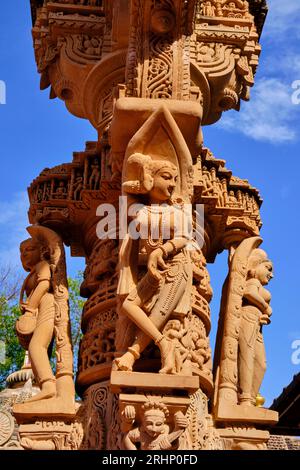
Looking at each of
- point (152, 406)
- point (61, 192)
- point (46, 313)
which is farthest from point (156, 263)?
point (61, 192)

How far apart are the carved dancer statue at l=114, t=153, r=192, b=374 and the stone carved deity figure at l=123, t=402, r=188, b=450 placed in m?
0.29

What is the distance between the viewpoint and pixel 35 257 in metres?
6.46

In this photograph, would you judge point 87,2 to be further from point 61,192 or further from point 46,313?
point 46,313

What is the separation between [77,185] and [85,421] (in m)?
2.24

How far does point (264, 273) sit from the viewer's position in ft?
21.0

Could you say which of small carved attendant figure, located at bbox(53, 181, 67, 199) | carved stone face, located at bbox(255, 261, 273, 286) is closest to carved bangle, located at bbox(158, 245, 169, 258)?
carved stone face, located at bbox(255, 261, 273, 286)

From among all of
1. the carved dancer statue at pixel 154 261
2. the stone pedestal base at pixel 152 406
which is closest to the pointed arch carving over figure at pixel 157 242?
the carved dancer statue at pixel 154 261

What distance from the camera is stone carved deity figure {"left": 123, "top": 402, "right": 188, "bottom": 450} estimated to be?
4.60 metres

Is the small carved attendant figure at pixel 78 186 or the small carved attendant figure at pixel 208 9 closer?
the small carved attendant figure at pixel 78 186

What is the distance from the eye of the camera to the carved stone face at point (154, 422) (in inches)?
181

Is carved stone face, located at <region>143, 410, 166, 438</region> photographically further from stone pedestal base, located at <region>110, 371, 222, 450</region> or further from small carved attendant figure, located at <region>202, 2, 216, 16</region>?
small carved attendant figure, located at <region>202, 2, 216, 16</region>

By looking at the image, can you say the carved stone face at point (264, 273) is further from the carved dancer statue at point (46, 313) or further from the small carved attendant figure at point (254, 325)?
the carved dancer statue at point (46, 313)

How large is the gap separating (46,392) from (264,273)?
2224 mm
